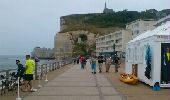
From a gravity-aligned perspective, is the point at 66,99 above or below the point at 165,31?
below

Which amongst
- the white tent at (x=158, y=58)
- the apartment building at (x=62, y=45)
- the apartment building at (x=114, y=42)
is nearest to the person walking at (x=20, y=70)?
the white tent at (x=158, y=58)

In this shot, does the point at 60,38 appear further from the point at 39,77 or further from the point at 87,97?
the point at 87,97

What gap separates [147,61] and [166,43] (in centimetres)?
157

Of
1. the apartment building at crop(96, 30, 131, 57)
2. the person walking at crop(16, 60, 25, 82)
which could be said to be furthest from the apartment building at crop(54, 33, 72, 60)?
the person walking at crop(16, 60, 25, 82)

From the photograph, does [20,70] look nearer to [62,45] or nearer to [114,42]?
[114,42]

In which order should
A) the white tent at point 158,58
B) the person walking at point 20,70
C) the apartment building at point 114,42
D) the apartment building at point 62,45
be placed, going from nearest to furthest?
the person walking at point 20,70 < the white tent at point 158,58 < the apartment building at point 114,42 < the apartment building at point 62,45

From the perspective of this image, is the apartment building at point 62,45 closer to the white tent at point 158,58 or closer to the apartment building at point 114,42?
the apartment building at point 114,42

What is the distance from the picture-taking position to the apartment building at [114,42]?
435 feet

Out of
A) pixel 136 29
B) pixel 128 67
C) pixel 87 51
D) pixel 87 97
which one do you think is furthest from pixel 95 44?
pixel 87 97

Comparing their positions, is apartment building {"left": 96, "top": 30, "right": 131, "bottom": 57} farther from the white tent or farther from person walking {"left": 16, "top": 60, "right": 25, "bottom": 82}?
person walking {"left": 16, "top": 60, "right": 25, "bottom": 82}

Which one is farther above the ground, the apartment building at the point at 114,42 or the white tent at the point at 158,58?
the apartment building at the point at 114,42

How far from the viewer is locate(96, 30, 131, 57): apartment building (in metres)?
133

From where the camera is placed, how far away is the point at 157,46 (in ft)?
64.1

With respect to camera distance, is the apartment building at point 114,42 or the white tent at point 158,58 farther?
the apartment building at point 114,42
